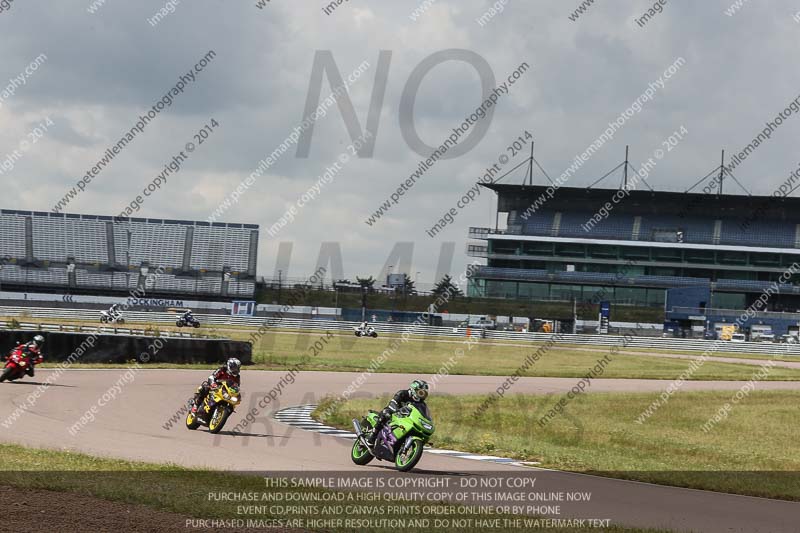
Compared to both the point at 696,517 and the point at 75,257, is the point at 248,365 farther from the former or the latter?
the point at 75,257

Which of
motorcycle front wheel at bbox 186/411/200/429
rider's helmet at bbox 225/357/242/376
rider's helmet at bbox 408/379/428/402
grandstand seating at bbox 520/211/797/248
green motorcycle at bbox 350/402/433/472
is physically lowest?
motorcycle front wheel at bbox 186/411/200/429

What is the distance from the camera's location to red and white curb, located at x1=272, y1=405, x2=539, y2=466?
18031mm

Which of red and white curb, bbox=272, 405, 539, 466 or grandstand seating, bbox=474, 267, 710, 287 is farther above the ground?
grandstand seating, bbox=474, 267, 710, 287

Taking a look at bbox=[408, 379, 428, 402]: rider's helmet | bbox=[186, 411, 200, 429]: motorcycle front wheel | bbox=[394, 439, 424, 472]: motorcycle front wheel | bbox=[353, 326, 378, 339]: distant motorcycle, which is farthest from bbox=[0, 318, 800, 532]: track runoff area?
bbox=[353, 326, 378, 339]: distant motorcycle

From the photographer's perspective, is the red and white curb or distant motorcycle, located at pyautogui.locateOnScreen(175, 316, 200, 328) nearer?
the red and white curb

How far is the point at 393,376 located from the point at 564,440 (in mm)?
19734

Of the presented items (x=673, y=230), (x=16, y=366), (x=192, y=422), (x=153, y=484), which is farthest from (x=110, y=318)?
(x=673, y=230)

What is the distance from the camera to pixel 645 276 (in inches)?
4478

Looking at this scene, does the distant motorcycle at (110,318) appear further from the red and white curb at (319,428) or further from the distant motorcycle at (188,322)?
the red and white curb at (319,428)

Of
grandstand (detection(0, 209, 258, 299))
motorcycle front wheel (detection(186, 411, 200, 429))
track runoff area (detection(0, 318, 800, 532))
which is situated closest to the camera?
track runoff area (detection(0, 318, 800, 532))

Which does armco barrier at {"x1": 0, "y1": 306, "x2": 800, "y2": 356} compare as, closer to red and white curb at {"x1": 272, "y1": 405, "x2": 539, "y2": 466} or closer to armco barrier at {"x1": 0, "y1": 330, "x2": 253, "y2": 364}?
armco barrier at {"x1": 0, "y1": 330, "x2": 253, "y2": 364}

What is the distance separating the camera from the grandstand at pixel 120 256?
95250 millimetres

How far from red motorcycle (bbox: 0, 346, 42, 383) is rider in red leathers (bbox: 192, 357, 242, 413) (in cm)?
847

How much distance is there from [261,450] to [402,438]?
2.89 metres
